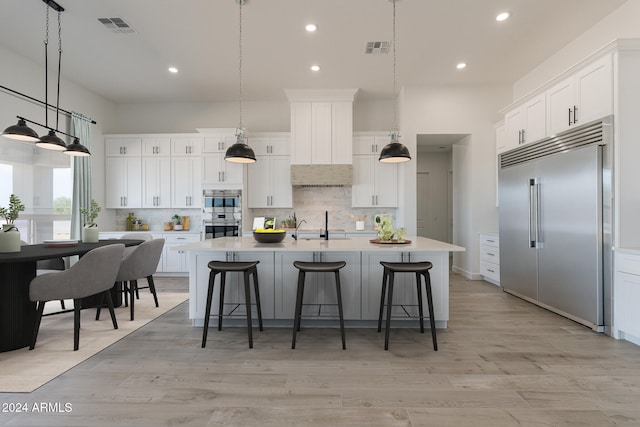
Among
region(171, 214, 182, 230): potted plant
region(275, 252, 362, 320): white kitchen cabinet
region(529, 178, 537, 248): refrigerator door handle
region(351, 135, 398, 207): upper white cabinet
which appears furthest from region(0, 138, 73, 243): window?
region(529, 178, 537, 248): refrigerator door handle

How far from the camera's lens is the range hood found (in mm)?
5754

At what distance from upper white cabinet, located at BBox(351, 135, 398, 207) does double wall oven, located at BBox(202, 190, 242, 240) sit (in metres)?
2.31

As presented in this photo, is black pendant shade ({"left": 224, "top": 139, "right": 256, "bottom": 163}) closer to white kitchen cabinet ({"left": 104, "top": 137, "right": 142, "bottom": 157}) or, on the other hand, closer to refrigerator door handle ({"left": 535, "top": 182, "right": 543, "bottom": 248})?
refrigerator door handle ({"left": 535, "top": 182, "right": 543, "bottom": 248})

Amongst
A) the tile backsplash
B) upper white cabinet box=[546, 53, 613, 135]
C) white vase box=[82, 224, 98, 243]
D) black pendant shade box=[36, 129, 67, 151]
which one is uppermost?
upper white cabinet box=[546, 53, 613, 135]

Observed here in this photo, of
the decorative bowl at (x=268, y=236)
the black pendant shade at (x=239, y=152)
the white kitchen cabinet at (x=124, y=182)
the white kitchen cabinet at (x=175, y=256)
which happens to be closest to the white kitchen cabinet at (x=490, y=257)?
the decorative bowl at (x=268, y=236)

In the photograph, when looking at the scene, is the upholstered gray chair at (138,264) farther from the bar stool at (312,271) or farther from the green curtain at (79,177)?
the green curtain at (79,177)

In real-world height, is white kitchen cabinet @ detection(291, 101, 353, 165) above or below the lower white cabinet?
above

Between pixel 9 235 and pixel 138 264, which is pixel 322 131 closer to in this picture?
pixel 138 264

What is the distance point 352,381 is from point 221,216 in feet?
13.9

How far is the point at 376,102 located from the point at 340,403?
5.60 metres

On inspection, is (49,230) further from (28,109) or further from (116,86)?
(116,86)

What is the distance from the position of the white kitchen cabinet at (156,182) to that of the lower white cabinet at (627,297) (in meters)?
6.58

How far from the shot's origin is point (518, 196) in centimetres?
427

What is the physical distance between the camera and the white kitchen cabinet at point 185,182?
241 inches
